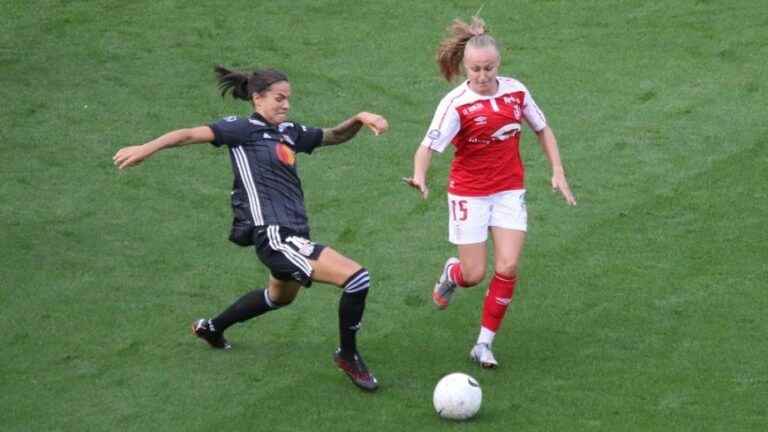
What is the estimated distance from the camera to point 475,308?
11.1 m

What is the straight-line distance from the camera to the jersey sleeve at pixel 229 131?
959 centimetres

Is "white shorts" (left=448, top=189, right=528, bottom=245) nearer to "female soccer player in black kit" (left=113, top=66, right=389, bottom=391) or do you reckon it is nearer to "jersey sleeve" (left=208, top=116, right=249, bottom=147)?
"female soccer player in black kit" (left=113, top=66, right=389, bottom=391)

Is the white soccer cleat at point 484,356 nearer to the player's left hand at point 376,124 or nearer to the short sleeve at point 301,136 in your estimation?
the player's left hand at point 376,124

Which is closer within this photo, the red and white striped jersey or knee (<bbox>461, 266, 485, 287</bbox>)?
the red and white striped jersey

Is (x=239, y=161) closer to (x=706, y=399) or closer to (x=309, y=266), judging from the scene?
(x=309, y=266)

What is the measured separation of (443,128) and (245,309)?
75.1 inches

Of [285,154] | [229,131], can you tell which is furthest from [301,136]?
[229,131]

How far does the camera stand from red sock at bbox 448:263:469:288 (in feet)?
34.3

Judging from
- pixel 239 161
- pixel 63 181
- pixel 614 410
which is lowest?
pixel 63 181

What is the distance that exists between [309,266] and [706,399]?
2697 mm

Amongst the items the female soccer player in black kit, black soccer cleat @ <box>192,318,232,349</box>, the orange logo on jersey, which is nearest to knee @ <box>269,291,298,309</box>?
the female soccer player in black kit

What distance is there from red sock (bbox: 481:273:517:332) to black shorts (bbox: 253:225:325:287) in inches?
50.2

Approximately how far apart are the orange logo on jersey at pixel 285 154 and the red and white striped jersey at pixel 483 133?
91 cm

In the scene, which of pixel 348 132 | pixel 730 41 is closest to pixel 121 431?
pixel 348 132
